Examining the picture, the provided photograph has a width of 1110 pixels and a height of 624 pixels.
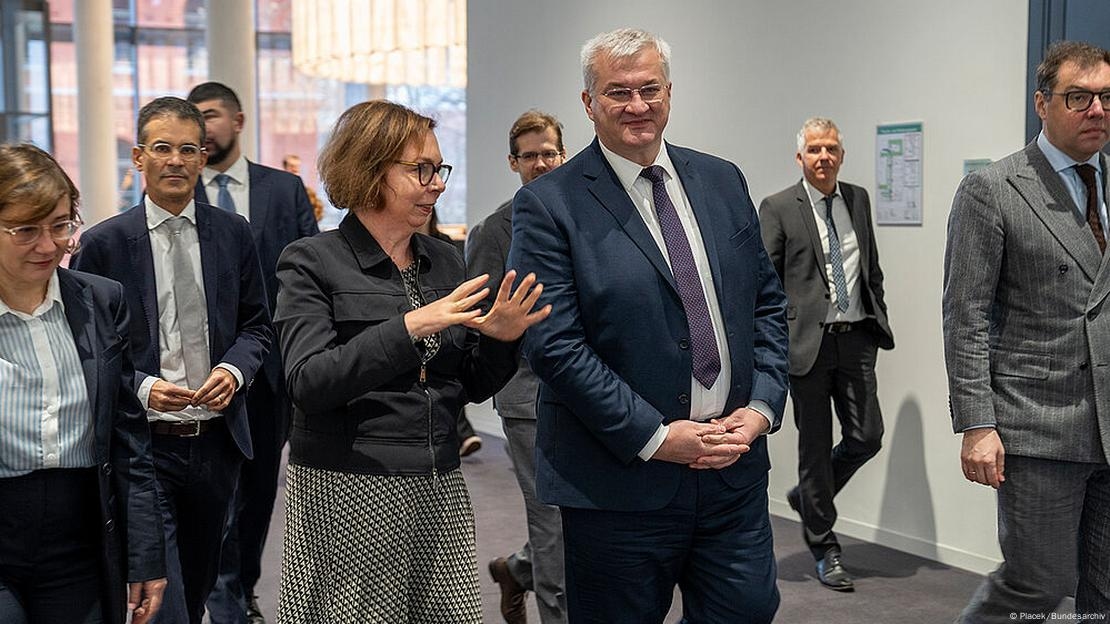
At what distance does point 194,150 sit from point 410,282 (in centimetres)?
111

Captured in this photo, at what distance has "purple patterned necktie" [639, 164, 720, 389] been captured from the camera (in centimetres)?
274

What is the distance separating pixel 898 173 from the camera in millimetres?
5734

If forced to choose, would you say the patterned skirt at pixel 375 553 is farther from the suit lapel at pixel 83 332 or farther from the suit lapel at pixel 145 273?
the suit lapel at pixel 145 273

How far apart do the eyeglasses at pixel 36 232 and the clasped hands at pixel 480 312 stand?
660 millimetres

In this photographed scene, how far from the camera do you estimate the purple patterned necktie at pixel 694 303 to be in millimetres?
2740

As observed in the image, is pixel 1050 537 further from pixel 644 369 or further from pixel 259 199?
pixel 259 199

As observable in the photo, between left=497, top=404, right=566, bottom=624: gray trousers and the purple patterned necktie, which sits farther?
left=497, top=404, right=566, bottom=624: gray trousers

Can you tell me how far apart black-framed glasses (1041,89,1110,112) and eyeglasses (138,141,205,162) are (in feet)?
7.56

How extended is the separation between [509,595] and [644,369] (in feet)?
6.32

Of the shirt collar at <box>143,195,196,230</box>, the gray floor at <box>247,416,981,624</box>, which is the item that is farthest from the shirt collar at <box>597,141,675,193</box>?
the gray floor at <box>247,416,981,624</box>

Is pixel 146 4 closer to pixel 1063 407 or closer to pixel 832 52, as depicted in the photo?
pixel 832 52

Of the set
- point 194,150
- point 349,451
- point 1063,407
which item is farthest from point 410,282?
point 1063,407

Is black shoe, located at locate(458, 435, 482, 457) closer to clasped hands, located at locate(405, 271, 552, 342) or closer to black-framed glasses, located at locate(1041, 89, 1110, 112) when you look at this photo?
black-framed glasses, located at locate(1041, 89, 1110, 112)

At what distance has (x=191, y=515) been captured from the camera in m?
3.47
